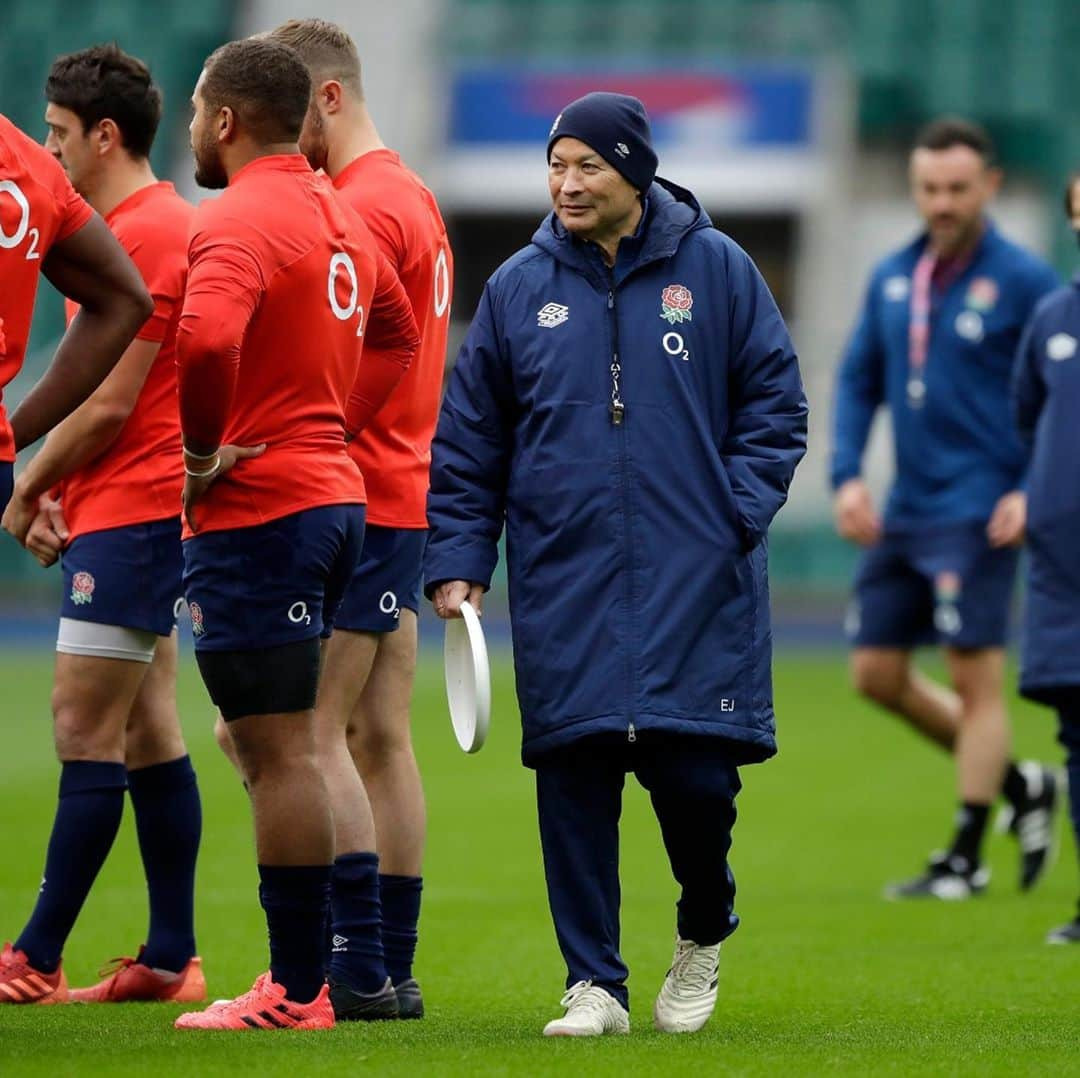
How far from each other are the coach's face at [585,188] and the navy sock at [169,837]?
6.03 feet

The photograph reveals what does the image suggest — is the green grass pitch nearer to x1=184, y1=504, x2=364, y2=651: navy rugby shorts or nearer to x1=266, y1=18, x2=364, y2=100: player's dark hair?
x1=184, y1=504, x2=364, y2=651: navy rugby shorts

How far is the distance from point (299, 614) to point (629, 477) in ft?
2.48

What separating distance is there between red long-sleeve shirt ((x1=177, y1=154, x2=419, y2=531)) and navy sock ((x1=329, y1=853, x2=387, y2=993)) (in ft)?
2.80

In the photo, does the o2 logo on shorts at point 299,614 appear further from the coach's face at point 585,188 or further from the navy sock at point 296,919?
the coach's face at point 585,188

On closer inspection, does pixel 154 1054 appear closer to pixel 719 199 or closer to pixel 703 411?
pixel 703 411

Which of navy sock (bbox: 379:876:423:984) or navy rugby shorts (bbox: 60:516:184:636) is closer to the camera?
navy sock (bbox: 379:876:423:984)

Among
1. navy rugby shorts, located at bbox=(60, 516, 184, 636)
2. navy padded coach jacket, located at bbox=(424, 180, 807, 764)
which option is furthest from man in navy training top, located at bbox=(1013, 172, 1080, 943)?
navy rugby shorts, located at bbox=(60, 516, 184, 636)

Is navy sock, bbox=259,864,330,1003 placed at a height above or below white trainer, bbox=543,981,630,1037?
above

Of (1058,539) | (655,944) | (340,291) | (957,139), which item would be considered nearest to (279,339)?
(340,291)

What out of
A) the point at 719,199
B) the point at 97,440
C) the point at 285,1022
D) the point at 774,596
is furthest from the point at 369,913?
the point at 719,199

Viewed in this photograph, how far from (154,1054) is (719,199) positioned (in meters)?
22.1

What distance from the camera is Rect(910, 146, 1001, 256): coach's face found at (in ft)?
28.7

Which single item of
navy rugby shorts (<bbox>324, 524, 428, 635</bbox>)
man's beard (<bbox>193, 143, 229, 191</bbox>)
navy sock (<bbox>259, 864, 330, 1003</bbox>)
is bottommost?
navy sock (<bbox>259, 864, 330, 1003</bbox>)

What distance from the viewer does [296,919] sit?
5.01 metres
